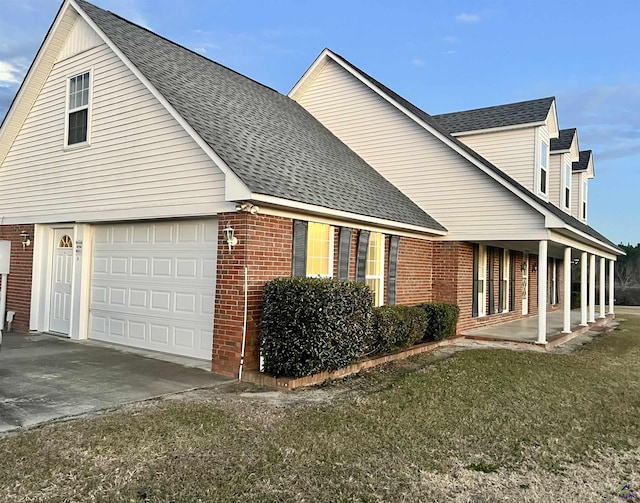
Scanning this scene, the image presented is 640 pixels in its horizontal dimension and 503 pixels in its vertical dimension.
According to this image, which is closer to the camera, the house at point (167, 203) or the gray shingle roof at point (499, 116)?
the house at point (167, 203)

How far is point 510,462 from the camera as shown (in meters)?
4.72

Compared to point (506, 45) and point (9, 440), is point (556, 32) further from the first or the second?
point (9, 440)

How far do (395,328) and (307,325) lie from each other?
3041mm

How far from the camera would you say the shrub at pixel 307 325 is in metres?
7.31

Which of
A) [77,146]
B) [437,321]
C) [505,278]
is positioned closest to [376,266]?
[437,321]

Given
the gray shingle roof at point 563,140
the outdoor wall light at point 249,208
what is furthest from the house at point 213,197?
the gray shingle roof at point 563,140

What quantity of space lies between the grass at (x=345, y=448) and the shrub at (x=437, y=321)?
13.5 ft

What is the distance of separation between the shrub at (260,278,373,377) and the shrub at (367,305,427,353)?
1.54m

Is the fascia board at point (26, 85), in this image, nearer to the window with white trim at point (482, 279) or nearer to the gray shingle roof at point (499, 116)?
the gray shingle roof at point (499, 116)

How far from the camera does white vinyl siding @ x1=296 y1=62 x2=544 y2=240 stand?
1248cm

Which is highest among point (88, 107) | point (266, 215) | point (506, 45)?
point (506, 45)

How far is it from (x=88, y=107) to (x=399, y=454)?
955cm

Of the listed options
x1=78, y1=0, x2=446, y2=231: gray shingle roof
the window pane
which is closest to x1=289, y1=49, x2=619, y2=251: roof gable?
x1=78, y1=0, x2=446, y2=231: gray shingle roof

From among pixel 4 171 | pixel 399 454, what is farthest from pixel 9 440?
pixel 4 171
